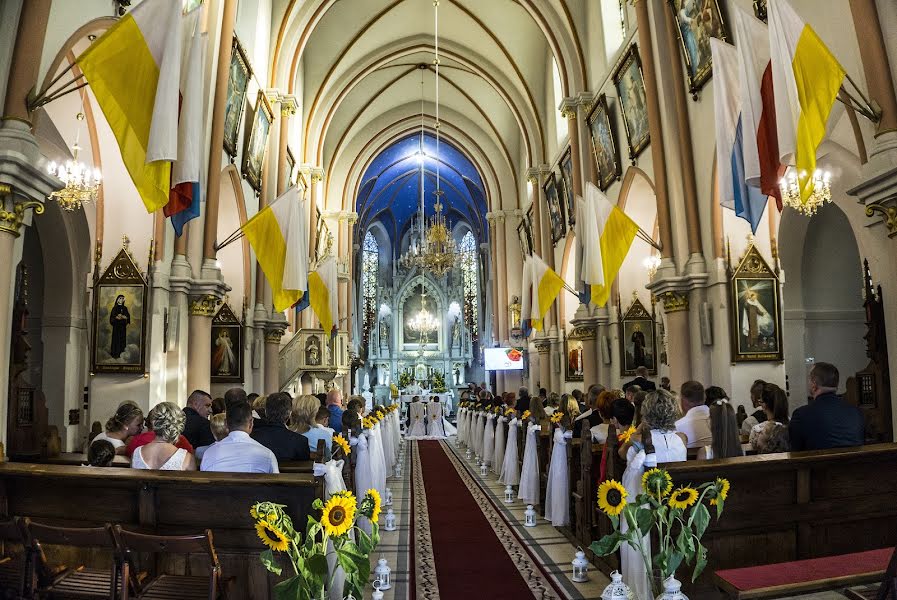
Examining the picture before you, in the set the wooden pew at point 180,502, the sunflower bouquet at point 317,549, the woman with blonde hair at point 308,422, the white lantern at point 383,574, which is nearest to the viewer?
the sunflower bouquet at point 317,549

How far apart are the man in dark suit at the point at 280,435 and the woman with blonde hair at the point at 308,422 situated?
744 millimetres

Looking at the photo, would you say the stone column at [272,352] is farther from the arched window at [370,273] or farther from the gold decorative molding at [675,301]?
the arched window at [370,273]

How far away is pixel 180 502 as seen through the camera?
354 centimetres

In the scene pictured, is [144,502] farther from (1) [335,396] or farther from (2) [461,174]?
(2) [461,174]

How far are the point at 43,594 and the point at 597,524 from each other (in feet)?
12.6

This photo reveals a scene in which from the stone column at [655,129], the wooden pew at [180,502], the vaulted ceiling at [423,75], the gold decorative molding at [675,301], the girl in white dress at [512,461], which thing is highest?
the vaulted ceiling at [423,75]

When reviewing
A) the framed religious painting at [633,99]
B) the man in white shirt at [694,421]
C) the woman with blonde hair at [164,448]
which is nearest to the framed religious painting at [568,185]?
the framed religious painting at [633,99]

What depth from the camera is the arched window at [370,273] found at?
38.7m

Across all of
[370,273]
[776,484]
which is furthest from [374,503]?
[370,273]

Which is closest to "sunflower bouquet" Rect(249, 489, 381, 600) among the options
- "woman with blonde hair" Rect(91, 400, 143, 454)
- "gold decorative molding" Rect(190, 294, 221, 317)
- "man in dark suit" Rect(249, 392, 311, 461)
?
"man in dark suit" Rect(249, 392, 311, 461)

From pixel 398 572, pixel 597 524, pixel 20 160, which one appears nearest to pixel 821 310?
pixel 597 524

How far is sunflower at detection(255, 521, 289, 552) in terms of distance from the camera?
2.48m

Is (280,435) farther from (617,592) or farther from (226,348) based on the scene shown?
(226,348)

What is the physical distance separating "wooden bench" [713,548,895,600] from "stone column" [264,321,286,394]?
11.9m
